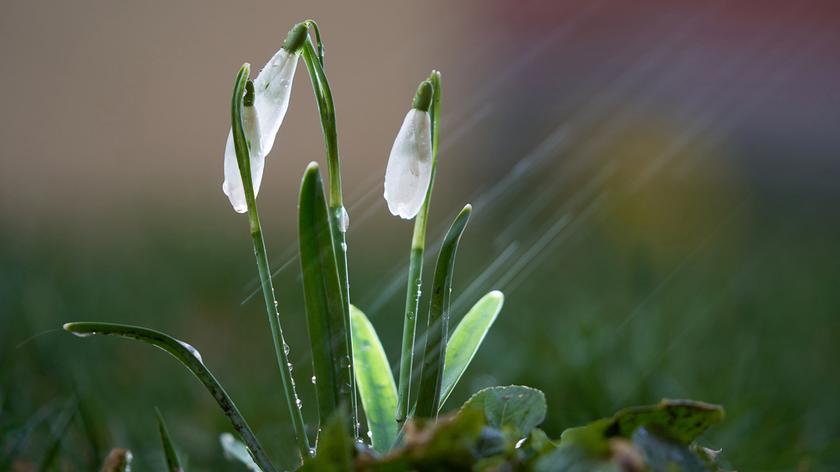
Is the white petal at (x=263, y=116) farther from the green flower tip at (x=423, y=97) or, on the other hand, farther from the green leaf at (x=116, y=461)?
the green leaf at (x=116, y=461)

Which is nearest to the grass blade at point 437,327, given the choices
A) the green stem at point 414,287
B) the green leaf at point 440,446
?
the green stem at point 414,287

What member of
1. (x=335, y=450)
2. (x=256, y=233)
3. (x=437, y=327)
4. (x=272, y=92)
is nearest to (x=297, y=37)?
(x=272, y=92)

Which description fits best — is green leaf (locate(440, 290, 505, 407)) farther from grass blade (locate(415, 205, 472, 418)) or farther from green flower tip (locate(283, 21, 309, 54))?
green flower tip (locate(283, 21, 309, 54))

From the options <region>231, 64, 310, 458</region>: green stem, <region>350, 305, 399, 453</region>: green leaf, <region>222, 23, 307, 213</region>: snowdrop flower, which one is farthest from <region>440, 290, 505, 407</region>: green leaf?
<region>222, 23, 307, 213</region>: snowdrop flower

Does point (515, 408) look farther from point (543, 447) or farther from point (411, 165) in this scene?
point (411, 165)

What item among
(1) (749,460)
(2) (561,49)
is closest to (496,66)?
Answer: (2) (561,49)

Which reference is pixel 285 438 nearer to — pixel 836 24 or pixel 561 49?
pixel 561 49
